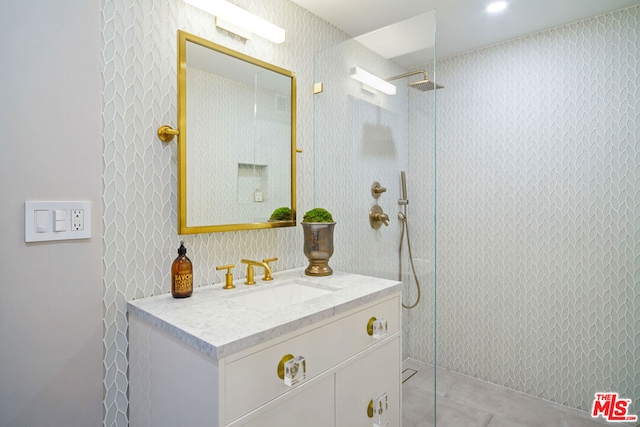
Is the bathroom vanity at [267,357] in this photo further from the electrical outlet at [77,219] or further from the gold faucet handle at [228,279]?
the electrical outlet at [77,219]

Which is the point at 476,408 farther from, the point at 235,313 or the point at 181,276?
the point at 181,276

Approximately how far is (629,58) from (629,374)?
6.12 feet

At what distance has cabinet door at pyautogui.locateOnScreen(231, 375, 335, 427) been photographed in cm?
101

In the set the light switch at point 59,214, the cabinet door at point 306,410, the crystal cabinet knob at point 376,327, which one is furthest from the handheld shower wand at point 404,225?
the light switch at point 59,214

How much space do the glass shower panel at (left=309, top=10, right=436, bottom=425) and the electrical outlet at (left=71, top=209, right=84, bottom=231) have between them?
46.0 inches

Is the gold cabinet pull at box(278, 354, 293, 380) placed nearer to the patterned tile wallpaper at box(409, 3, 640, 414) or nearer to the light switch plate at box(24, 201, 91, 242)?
the light switch plate at box(24, 201, 91, 242)

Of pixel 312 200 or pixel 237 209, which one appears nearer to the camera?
pixel 237 209

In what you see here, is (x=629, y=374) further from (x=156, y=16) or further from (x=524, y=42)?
(x=156, y=16)

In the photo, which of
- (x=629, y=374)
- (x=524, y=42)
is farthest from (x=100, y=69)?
(x=629, y=374)

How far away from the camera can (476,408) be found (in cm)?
224

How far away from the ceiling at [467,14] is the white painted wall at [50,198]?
4.11ft

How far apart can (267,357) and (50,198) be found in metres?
0.84

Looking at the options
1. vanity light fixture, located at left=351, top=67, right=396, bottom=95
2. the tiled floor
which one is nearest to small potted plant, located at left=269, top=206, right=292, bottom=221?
vanity light fixture, located at left=351, top=67, right=396, bottom=95

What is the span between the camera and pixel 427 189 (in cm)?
173
